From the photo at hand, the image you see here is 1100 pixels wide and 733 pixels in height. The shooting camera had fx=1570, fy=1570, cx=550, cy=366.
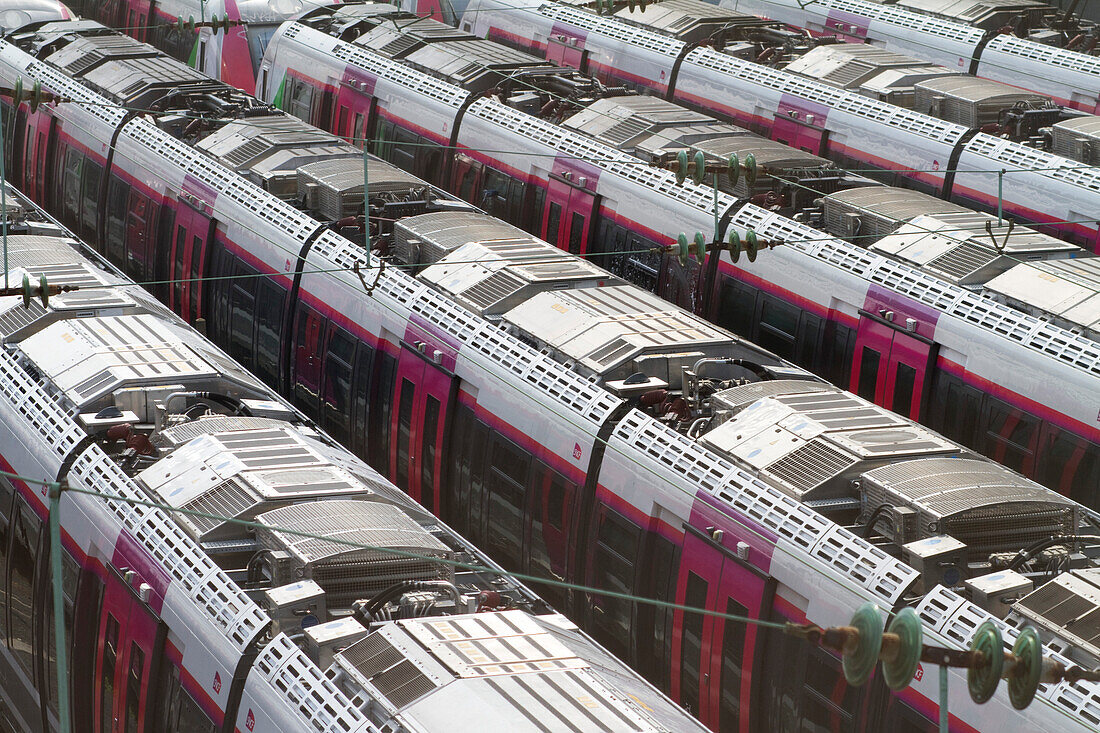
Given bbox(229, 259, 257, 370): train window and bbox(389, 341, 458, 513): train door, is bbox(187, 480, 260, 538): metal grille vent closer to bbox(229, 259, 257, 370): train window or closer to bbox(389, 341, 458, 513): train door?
bbox(389, 341, 458, 513): train door

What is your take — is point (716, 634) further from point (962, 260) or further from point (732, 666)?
point (962, 260)

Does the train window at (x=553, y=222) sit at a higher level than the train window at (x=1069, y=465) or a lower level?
higher

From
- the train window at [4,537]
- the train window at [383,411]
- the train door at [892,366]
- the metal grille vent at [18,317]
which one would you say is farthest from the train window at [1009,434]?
the metal grille vent at [18,317]

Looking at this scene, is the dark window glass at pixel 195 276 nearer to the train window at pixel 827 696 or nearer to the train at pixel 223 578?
the train at pixel 223 578

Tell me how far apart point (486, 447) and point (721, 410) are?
249 centimetres

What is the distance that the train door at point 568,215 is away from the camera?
67.3 feet

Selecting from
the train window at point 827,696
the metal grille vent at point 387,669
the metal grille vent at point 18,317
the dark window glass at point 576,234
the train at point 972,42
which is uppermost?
the train at point 972,42

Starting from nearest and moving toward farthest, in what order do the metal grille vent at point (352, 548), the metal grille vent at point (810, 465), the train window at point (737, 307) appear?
the metal grille vent at point (352, 548), the metal grille vent at point (810, 465), the train window at point (737, 307)

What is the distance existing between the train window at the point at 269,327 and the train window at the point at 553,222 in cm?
428

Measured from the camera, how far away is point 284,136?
2123 cm

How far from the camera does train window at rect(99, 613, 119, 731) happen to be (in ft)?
38.8

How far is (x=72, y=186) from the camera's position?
942 inches

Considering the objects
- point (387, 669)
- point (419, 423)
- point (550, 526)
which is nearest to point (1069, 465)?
point (550, 526)

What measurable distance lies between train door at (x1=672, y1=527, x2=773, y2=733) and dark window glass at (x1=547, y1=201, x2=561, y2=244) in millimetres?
9024
